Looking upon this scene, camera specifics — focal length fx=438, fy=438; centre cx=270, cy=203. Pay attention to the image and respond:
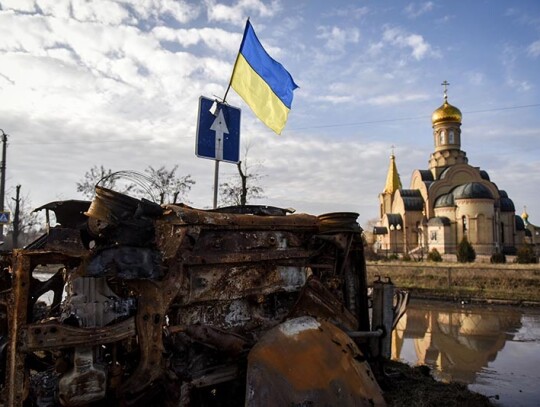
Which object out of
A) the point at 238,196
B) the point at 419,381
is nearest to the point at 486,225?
the point at 238,196

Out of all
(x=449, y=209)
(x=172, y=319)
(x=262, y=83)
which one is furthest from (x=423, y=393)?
(x=449, y=209)

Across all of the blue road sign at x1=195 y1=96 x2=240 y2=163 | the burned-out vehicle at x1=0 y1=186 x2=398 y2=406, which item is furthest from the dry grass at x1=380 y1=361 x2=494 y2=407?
the blue road sign at x1=195 y1=96 x2=240 y2=163

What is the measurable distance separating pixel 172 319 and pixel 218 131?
2.90m

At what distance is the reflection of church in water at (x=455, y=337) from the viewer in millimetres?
8281

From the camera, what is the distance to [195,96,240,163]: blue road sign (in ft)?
19.3

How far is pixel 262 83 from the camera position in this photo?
24.2 feet

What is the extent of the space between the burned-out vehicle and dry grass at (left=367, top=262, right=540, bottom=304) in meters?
15.9

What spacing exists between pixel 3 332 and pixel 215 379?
2.44 meters

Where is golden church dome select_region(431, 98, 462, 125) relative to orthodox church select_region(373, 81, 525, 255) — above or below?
above

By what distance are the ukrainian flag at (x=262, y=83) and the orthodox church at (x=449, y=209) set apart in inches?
1407

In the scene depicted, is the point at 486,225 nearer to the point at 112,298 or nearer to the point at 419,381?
the point at 419,381

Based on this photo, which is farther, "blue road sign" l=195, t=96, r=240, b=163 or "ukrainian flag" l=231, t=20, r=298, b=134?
"ukrainian flag" l=231, t=20, r=298, b=134

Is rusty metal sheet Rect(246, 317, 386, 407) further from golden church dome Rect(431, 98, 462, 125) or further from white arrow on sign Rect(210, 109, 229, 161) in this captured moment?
golden church dome Rect(431, 98, 462, 125)

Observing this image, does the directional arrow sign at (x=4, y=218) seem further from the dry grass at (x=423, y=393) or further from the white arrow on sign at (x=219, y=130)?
the dry grass at (x=423, y=393)
